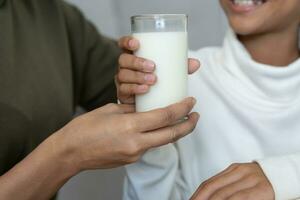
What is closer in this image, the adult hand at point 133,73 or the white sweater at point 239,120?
the adult hand at point 133,73

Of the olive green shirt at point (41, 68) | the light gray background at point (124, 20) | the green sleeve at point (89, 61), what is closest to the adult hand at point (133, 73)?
the olive green shirt at point (41, 68)

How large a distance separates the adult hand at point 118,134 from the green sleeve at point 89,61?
52 centimetres

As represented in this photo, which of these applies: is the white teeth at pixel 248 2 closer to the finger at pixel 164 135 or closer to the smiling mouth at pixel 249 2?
the smiling mouth at pixel 249 2

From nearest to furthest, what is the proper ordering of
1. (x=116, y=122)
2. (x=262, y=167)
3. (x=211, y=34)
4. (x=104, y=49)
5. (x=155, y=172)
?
(x=116, y=122), (x=262, y=167), (x=155, y=172), (x=104, y=49), (x=211, y=34)

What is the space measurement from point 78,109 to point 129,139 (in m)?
0.86

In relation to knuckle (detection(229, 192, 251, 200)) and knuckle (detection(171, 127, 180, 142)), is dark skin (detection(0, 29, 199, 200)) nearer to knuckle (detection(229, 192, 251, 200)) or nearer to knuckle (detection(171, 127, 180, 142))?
knuckle (detection(171, 127, 180, 142))

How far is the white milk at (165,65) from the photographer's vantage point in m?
0.74

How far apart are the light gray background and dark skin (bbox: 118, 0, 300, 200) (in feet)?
1.82

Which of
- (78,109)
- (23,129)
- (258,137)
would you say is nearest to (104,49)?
(78,109)

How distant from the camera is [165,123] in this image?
741mm

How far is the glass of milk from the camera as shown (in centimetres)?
73

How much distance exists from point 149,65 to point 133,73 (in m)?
0.06

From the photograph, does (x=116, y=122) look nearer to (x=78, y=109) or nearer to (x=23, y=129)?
(x=23, y=129)

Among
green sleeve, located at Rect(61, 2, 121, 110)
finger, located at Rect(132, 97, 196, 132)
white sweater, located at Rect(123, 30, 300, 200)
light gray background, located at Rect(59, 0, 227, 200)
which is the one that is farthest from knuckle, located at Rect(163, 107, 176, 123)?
light gray background, located at Rect(59, 0, 227, 200)
